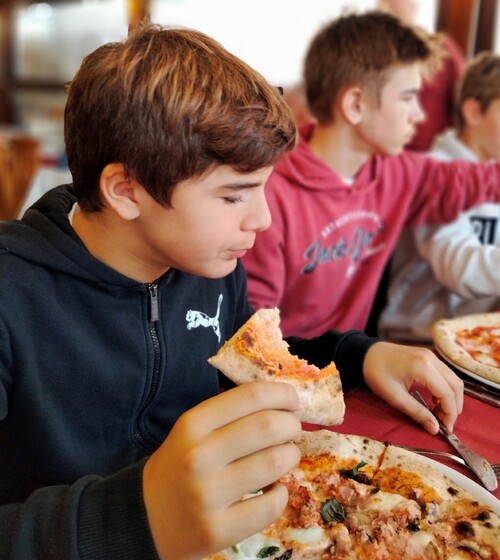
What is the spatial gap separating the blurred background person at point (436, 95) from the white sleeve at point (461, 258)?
0.97m

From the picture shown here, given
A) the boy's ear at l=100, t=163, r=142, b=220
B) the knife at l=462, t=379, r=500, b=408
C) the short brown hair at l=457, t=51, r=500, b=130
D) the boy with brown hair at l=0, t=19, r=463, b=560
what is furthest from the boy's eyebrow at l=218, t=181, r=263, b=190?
the short brown hair at l=457, t=51, r=500, b=130

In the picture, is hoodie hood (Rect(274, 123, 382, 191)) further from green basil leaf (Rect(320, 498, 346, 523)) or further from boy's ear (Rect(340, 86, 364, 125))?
green basil leaf (Rect(320, 498, 346, 523))

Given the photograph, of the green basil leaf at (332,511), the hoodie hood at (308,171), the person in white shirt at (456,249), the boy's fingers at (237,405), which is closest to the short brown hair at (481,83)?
the person in white shirt at (456,249)

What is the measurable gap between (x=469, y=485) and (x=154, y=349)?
55 cm

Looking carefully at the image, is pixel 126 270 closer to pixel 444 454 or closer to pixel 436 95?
pixel 444 454

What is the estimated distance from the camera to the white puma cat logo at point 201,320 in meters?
1.22

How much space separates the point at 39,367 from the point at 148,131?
405 mm

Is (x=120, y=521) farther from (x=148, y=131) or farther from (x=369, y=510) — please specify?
(x=148, y=131)

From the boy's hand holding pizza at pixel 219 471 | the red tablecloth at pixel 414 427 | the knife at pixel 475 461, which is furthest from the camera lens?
the red tablecloth at pixel 414 427

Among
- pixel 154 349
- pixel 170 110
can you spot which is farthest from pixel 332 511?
pixel 170 110

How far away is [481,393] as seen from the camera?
1259 mm

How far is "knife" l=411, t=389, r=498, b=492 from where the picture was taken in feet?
3.16

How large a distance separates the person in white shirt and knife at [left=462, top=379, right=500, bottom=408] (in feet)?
2.85

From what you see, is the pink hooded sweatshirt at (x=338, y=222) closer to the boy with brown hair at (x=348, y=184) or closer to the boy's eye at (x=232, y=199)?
the boy with brown hair at (x=348, y=184)
